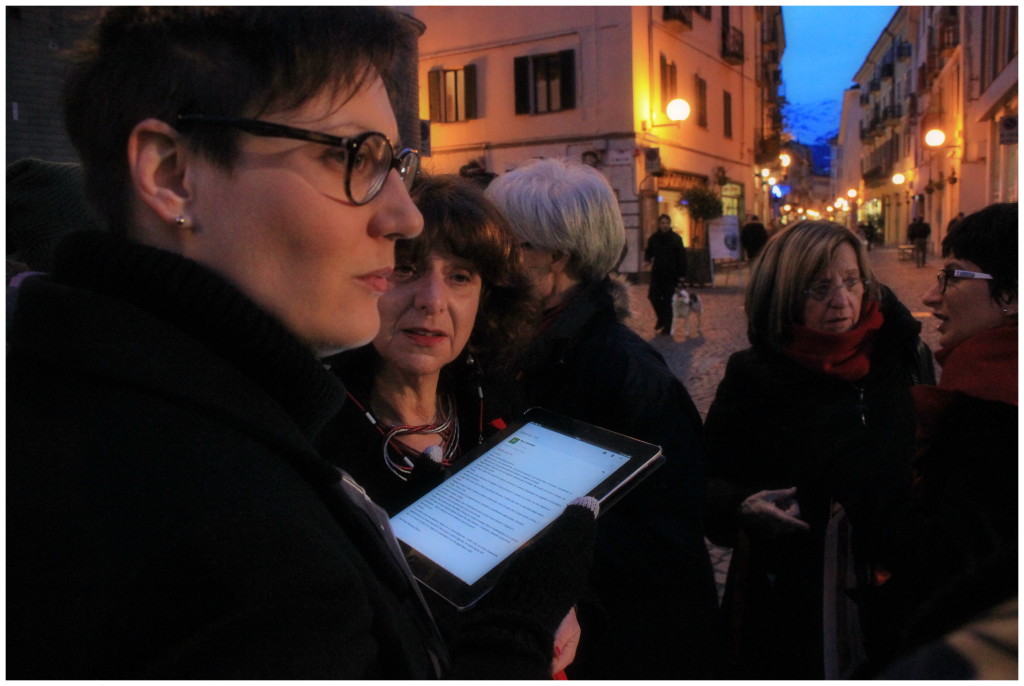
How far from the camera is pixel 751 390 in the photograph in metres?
2.40

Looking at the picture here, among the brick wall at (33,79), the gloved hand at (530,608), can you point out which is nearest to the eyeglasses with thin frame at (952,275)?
the gloved hand at (530,608)

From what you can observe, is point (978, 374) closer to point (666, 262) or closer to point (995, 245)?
point (995, 245)

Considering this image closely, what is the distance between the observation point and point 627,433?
189 centimetres

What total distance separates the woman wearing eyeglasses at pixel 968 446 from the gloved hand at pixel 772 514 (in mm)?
297

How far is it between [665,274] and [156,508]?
10.2m

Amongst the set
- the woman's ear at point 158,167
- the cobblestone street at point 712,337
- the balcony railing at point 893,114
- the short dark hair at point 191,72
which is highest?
the balcony railing at point 893,114

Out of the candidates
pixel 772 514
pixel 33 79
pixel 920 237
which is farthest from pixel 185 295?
pixel 920 237

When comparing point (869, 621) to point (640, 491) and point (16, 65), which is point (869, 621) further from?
point (16, 65)

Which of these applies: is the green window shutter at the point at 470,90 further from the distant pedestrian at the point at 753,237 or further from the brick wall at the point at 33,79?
the brick wall at the point at 33,79

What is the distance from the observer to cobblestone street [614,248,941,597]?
264 inches

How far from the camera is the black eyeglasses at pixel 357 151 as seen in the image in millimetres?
882

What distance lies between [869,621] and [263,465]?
169 cm

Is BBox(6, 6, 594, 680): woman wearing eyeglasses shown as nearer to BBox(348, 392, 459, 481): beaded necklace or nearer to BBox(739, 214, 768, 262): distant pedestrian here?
BBox(348, 392, 459, 481): beaded necklace

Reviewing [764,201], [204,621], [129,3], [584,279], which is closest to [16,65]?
[584,279]
